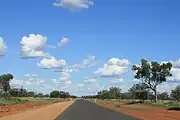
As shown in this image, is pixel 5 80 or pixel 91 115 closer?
pixel 91 115

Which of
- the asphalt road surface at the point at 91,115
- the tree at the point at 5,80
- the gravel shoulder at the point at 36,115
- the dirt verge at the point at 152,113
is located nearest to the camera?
the asphalt road surface at the point at 91,115

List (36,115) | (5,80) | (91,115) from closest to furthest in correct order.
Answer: (91,115) → (36,115) → (5,80)

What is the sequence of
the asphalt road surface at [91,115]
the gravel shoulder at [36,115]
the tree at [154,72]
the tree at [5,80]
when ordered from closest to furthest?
1. the asphalt road surface at [91,115]
2. the gravel shoulder at [36,115]
3. the tree at [154,72]
4. the tree at [5,80]

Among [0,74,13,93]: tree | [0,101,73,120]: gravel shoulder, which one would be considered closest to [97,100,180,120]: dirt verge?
[0,101,73,120]: gravel shoulder

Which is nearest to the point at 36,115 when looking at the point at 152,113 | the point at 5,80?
the point at 152,113

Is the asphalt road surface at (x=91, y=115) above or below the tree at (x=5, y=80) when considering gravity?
below

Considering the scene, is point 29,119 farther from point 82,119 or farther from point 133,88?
point 133,88

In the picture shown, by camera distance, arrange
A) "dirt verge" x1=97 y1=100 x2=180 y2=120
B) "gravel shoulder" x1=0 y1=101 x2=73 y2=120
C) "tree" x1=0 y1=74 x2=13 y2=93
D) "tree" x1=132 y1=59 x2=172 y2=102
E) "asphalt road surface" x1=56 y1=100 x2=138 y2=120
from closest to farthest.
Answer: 1. "asphalt road surface" x1=56 y1=100 x2=138 y2=120
2. "gravel shoulder" x1=0 y1=101 x2=73 y2=120
3. "dirt verge" x1=97 y1=100 x2=180 y2=120
4. "tree" x1=132 y1=59 x2=172 y2=102
5. "tree" x1=0 y1=74 x2=13 y2=93

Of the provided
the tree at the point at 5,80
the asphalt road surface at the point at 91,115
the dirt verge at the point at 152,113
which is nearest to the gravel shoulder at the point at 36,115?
the asphalt road surface at the point at 91,115

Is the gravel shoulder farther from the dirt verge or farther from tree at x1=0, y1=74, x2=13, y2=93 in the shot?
tree at x1=0, y1=74, x2=13, y2=93

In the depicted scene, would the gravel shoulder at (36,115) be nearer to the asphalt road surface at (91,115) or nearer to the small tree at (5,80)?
the asphalt road surface at (91,115)

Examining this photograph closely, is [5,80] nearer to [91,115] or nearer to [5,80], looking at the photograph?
[5,80]

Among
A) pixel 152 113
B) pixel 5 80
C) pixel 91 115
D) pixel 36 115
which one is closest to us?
pixel 91 115

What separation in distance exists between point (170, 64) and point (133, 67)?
1111cm
